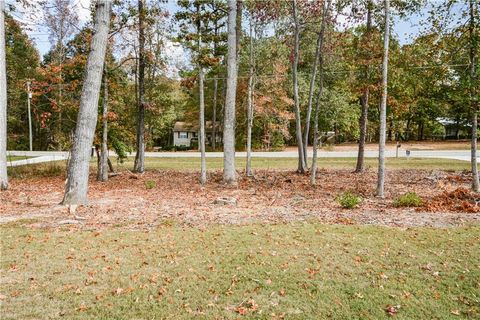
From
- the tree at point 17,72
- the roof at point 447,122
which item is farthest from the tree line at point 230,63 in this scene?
the roof at point 447,122

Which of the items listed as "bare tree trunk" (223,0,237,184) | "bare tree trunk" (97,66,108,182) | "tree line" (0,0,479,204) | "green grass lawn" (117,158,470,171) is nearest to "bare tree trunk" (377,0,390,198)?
"tree line" (0,0,479,204)

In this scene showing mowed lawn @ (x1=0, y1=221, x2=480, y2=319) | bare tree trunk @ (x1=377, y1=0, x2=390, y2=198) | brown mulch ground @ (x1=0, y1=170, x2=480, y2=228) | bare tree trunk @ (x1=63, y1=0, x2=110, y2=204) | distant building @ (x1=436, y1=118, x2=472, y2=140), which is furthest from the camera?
distant building @ (x1=436, y1=118, x2=472, y2=140)

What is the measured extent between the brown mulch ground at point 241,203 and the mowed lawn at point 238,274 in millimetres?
1012

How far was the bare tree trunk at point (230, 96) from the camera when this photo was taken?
12914 mm

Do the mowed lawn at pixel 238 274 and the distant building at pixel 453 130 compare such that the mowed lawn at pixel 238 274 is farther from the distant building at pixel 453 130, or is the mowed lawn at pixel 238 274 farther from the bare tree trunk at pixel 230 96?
the distant building at pixel 453 130

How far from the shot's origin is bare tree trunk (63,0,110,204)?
8633 millimetres

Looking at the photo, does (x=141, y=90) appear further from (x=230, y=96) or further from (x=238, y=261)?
(x=238, y=261)

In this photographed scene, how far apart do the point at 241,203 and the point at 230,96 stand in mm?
4908

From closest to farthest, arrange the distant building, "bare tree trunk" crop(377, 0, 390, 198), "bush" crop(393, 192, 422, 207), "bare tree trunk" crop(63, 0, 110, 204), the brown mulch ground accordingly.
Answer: the brown mulch ground → "bare tree trunk" crop(63, 0, 110, 204) → "bush" crop(393, 192, 422, 207) → "bare tree trunk" crop(377, 0, 390, 198) → the distant building

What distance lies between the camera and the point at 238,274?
4.91m

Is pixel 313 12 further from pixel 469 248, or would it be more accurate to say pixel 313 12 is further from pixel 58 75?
pixel 469 248

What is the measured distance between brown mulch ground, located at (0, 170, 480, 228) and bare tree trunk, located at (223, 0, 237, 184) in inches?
29.9

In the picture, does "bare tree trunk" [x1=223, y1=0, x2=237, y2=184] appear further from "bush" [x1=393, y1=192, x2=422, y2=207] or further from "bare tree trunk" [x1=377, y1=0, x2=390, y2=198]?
"bush" [x1=393, y1=192, x2=422, y2=207]

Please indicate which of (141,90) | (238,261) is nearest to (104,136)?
(141,90)
